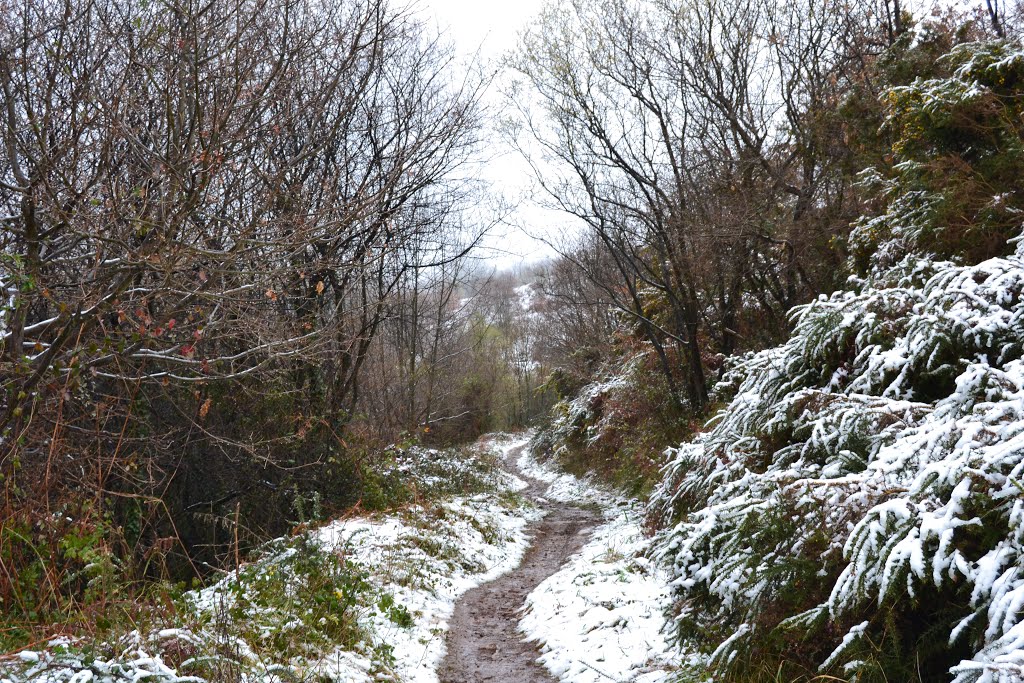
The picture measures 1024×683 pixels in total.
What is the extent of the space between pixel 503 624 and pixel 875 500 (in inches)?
180

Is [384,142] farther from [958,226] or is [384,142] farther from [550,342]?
[550,342]

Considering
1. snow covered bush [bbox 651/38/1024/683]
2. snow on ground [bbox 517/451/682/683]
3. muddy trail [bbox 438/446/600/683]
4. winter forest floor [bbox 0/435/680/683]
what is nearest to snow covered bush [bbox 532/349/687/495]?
muddy trail [bbox 438/446/600/683]

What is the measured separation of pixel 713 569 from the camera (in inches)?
158

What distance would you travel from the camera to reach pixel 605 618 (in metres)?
5.85

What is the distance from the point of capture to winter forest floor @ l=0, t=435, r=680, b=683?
3473 mm

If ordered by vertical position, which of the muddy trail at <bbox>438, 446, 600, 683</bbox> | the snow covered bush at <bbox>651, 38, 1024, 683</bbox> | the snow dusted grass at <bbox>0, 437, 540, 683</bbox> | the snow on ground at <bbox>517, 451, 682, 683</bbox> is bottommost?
the muddy trail at <bbox>438, 446, 600, 683</bbox>

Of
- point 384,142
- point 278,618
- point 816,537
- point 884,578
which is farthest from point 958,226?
point 384,142

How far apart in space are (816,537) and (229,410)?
8.55 meters

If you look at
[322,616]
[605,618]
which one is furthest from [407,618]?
[605,618]

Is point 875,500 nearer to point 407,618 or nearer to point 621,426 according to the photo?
point 407,618

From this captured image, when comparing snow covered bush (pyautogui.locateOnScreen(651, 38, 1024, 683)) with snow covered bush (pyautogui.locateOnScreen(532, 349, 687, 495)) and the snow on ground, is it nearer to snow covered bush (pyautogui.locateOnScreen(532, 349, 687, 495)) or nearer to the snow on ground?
the snow on ground

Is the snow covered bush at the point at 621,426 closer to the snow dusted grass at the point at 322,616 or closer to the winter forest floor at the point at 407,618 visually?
the winter forest floor at the point at 407,618

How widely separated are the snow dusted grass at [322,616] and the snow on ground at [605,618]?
1.00 m

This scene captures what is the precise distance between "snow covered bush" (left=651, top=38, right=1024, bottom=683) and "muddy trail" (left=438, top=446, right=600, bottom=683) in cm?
171
